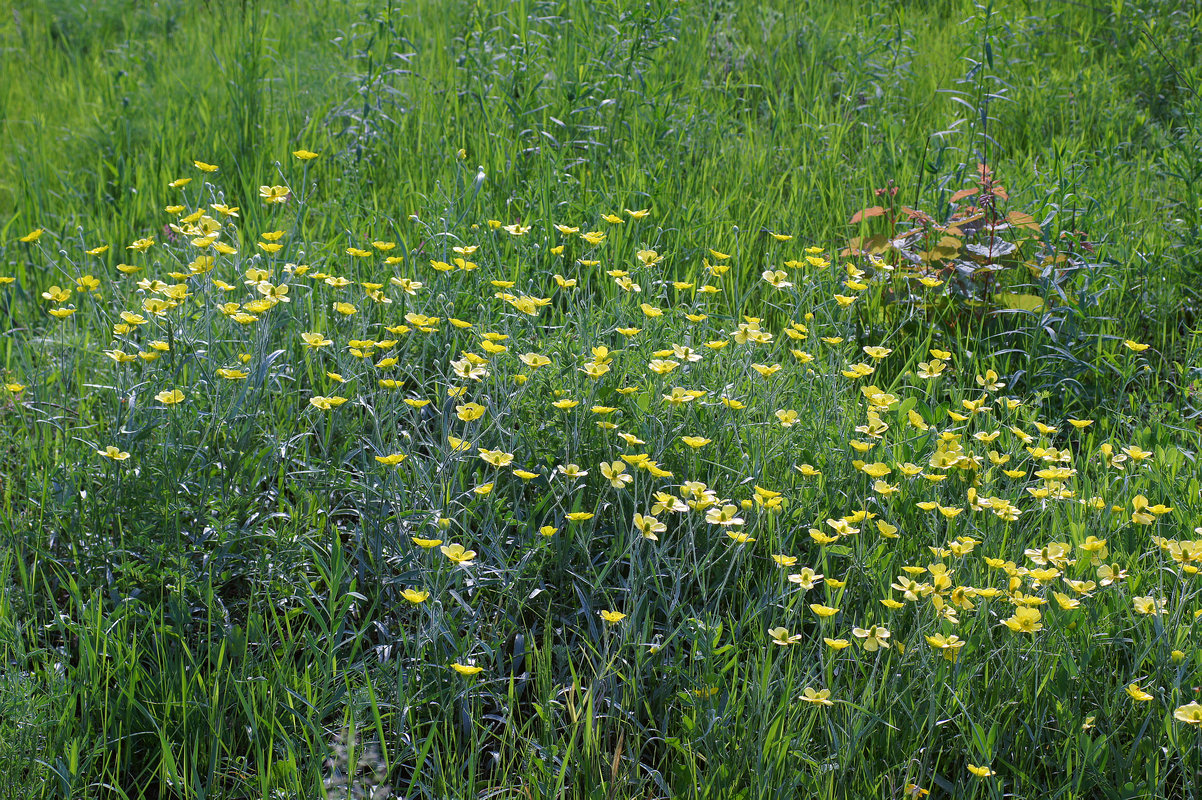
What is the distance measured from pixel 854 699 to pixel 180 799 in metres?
1.30

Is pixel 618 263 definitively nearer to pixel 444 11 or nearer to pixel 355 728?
pixel 355 728

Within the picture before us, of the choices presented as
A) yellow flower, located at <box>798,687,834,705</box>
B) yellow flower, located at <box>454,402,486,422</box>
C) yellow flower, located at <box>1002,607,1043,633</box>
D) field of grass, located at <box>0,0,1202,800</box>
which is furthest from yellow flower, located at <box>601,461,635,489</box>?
yellow flower, located at <box>1002,607,1043,633</box>

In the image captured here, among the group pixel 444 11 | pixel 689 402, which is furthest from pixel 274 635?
pixel 444 11

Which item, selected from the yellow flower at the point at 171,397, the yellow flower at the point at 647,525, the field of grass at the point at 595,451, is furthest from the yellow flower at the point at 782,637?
the yellow flower at the point at 171,397

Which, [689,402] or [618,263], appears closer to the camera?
[689,402]

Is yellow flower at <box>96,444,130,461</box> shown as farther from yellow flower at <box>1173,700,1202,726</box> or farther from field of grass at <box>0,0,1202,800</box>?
A: yellow flower at <box>1173,700,1202,726</box>

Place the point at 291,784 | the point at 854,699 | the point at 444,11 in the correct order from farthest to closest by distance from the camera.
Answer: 1. the point at 444,11
2. the point at 854,699
3. the point at 291,784

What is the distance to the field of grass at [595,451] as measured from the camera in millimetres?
1808

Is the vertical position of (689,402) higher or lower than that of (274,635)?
higher

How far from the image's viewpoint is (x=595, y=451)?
2.33 meters

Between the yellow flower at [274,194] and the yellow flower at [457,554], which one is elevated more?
the yellow flower at [274,194]

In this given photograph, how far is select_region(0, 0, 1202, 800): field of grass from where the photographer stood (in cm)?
181

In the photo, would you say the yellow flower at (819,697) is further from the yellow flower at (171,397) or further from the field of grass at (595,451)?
the yellow flower at (171,397)

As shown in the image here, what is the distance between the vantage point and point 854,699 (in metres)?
1.89
